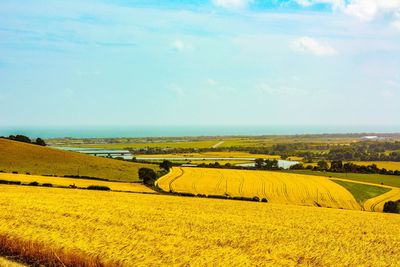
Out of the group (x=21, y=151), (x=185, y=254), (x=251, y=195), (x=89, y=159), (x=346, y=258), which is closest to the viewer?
(x=185, y=254)

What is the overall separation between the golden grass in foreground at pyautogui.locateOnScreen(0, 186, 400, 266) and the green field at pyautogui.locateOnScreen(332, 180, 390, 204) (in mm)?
44254

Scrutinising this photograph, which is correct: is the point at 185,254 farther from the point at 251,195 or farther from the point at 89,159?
the point at 89,159

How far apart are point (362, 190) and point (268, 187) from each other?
16827 millimetres

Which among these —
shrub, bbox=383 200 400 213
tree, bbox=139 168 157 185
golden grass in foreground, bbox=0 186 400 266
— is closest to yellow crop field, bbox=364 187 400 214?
shrub, bbox=383 200 400 213

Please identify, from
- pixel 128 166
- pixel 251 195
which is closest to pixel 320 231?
pixel 251 195

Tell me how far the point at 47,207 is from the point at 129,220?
210 inches

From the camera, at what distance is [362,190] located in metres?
72.9

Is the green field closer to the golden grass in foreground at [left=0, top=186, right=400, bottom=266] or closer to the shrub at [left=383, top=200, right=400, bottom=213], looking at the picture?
the shrub at [left=383, top=200, right=400, bottom=213]

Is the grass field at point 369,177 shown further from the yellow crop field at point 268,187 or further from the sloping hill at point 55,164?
the sloping hill at point 55,164

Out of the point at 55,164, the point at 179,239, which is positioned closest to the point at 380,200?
the point at 179,239

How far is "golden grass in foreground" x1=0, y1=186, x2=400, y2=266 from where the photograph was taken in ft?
42.5

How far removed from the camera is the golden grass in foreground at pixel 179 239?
1297 centimetres

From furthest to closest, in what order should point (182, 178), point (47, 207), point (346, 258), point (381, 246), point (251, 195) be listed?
point (182, 178)
point (251, 195)
point (47, 207)
point (381, 246)
point (346, 258)

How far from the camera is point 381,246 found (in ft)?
62.9
